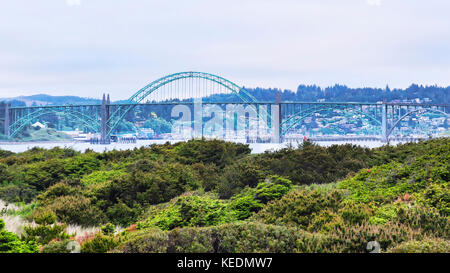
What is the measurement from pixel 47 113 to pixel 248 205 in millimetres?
56003

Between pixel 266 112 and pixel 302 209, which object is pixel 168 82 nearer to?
pixel 266 112

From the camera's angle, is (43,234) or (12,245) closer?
(12,245)

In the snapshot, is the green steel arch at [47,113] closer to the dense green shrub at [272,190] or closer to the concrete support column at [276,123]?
the concrete support column at [276,123]

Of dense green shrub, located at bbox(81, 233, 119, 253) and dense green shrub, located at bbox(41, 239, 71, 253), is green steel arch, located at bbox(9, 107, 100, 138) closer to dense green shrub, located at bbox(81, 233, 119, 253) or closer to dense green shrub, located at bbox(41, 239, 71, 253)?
dense green shrub, located at bbox(41, 239, 71, 253)

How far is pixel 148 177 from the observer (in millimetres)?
10828

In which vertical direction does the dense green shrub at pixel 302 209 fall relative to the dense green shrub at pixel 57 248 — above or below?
above

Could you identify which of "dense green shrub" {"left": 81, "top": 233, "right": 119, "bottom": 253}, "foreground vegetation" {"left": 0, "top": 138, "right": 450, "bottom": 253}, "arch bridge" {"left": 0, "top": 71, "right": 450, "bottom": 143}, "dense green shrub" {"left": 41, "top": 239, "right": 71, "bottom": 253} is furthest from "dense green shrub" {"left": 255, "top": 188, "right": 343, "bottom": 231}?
"arch bridge" {"left": 0, "top": 71, "right": 450, "bottom": 143}

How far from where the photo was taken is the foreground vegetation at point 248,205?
5578mm

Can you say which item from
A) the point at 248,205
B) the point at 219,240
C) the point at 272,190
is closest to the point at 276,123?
the point at 272,190

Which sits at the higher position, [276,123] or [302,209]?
[276,123]

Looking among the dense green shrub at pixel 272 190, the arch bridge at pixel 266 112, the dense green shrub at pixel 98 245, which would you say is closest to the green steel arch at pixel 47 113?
the arch bridge at pixel 266 112

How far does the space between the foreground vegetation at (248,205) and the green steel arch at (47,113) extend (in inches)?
1775

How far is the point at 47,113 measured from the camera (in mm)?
59594

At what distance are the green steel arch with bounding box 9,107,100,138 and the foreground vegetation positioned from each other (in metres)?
45.1
